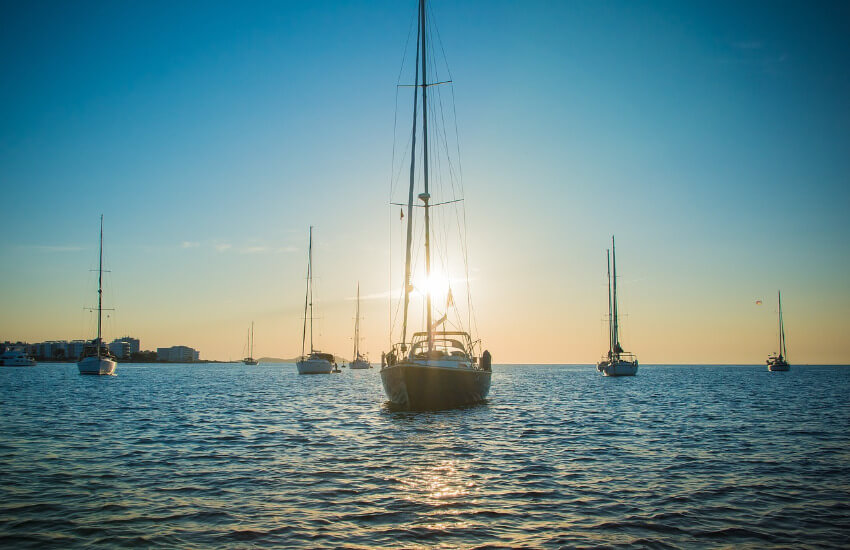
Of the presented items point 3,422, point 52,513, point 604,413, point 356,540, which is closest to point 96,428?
point 3,422

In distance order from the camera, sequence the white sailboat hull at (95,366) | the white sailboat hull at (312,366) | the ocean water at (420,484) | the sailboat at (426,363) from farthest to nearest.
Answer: the white sailboat hull at (312,366), the white sailboat hull at (95,366), the sailboat at (426,363), the ocean water at (420,484)

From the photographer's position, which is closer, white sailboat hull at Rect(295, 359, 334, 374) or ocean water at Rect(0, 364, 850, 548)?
ocean water at Rect(0, 364, 850, 548)

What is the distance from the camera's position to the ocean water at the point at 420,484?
8.89 m

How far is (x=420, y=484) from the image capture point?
12.4 metres

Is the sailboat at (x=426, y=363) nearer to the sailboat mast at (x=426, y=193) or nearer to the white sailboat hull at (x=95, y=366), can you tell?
the sailboat mast at (x=426, y=193)

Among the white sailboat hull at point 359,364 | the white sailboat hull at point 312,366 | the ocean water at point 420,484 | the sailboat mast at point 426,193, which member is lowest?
the white sailboat hull at point 359,364

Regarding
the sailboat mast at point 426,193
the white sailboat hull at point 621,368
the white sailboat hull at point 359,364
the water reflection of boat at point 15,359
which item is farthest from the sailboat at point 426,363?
the water reflection of boat at point 15,359

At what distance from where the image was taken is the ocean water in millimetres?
8891

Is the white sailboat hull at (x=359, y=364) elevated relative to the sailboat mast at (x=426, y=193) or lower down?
lower down

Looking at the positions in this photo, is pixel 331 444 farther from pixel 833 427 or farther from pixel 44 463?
pixel 833 427

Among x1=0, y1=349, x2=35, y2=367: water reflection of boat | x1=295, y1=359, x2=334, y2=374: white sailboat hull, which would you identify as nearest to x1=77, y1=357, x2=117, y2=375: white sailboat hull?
x1=295, y1=359, x2=334, y2=374: white sailboat hull

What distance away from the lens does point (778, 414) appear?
96.0 feet

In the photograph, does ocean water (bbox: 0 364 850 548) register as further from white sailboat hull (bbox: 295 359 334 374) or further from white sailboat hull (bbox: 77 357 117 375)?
white sailboat hull (bbox: 295 359 334 374)

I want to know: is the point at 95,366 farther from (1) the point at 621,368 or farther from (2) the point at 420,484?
(2) the point at 420,484
